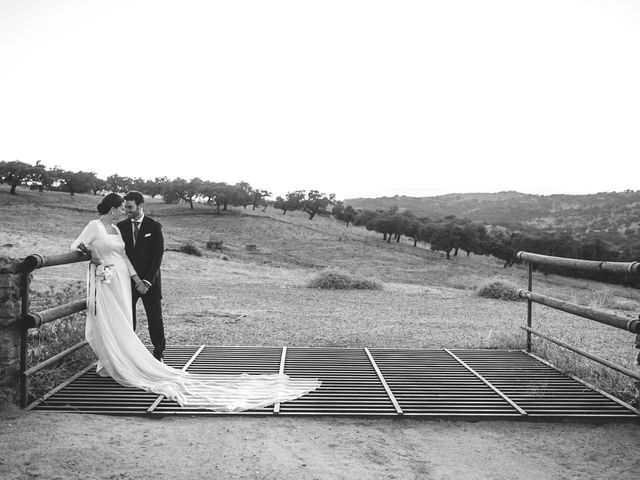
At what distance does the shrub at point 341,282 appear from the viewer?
18.5 m

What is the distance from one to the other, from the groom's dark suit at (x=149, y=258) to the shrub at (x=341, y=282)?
39.7 feet

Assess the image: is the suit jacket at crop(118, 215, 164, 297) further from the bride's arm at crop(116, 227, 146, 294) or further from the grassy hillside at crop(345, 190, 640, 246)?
the grassy hillside at crop(345, 190, 640, 246)

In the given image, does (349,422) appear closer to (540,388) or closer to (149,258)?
(540,388)

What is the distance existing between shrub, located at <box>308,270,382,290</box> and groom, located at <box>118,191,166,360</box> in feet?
39.8

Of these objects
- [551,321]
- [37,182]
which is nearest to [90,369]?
[551,321]

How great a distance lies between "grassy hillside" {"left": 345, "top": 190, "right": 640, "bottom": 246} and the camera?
6850cm

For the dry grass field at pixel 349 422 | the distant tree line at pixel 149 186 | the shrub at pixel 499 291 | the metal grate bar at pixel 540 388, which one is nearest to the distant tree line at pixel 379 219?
the distant tree line at pixel 149 186

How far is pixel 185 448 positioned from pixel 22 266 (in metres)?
2.09

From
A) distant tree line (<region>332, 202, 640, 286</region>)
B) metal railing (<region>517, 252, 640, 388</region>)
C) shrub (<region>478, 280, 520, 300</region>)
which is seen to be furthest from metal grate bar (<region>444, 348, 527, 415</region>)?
distant tree line (<region>332, 202, 640, 286</region>)

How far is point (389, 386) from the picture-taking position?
5926 millimetres

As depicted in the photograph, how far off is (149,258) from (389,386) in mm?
3059

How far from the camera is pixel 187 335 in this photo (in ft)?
29.8

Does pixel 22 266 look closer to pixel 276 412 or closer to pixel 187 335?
pixel 276 412

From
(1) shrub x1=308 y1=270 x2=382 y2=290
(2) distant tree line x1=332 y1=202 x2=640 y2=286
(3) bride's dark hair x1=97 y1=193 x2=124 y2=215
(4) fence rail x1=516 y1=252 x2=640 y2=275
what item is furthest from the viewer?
(2) distant tree line x1=332 y1=202 x2=640 y2=286
